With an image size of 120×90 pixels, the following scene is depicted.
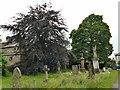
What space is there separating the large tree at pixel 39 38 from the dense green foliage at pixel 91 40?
1532 cm

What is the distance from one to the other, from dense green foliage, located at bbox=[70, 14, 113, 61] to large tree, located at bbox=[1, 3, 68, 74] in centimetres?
1532

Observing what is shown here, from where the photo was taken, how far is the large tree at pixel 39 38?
3869 centimetres

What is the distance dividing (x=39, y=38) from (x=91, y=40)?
20.0 m

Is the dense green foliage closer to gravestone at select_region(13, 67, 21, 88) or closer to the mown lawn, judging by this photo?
the mown lawn

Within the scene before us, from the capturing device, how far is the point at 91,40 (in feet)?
191

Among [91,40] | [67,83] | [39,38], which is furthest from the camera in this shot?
[91,40]

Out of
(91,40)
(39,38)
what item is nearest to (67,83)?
(39,38)

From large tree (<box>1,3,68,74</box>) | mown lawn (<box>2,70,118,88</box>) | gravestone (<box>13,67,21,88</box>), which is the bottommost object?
mown lawn (<box>2,70,118,88</box>)

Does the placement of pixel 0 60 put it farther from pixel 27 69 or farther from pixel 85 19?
pixel 85 19

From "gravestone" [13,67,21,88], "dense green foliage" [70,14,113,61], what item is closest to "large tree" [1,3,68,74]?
"dense green foliage" [70,14,113,61]

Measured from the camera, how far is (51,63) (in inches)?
1582

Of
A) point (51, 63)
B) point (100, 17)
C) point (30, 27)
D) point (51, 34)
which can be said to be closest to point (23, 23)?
point (30, 27)

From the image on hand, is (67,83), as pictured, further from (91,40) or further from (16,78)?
(91,40)

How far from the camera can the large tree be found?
38.7 metres
